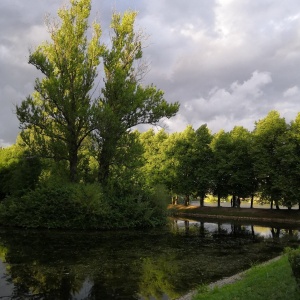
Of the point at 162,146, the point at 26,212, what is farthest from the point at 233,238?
the point at 162,146

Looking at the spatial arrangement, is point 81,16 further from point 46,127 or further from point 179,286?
point 179,286

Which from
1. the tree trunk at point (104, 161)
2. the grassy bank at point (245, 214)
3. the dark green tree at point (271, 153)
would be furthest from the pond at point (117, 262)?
the dark green tree at point (271, 153)

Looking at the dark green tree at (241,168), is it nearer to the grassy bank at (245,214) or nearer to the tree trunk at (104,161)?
the grassy bank at (245,214)

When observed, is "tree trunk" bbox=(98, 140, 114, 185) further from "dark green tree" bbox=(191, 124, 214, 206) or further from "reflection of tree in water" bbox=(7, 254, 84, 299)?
"dark green tree" bbox=(191, 124, 214, 206)

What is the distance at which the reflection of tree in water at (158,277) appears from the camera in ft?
52.1

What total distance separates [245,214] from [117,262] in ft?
143

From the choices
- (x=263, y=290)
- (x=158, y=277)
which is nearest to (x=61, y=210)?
(x=158, y=277)

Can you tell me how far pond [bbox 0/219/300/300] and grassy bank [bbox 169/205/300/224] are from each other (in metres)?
23.5

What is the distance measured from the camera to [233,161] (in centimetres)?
6362

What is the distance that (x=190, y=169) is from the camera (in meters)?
71.1

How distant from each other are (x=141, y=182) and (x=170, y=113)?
1001 centimetres

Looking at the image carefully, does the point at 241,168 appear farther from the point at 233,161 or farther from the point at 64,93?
the point at 64,93

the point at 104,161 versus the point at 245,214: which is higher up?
the point at 104,161

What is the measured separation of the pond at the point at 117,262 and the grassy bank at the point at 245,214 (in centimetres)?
2346
